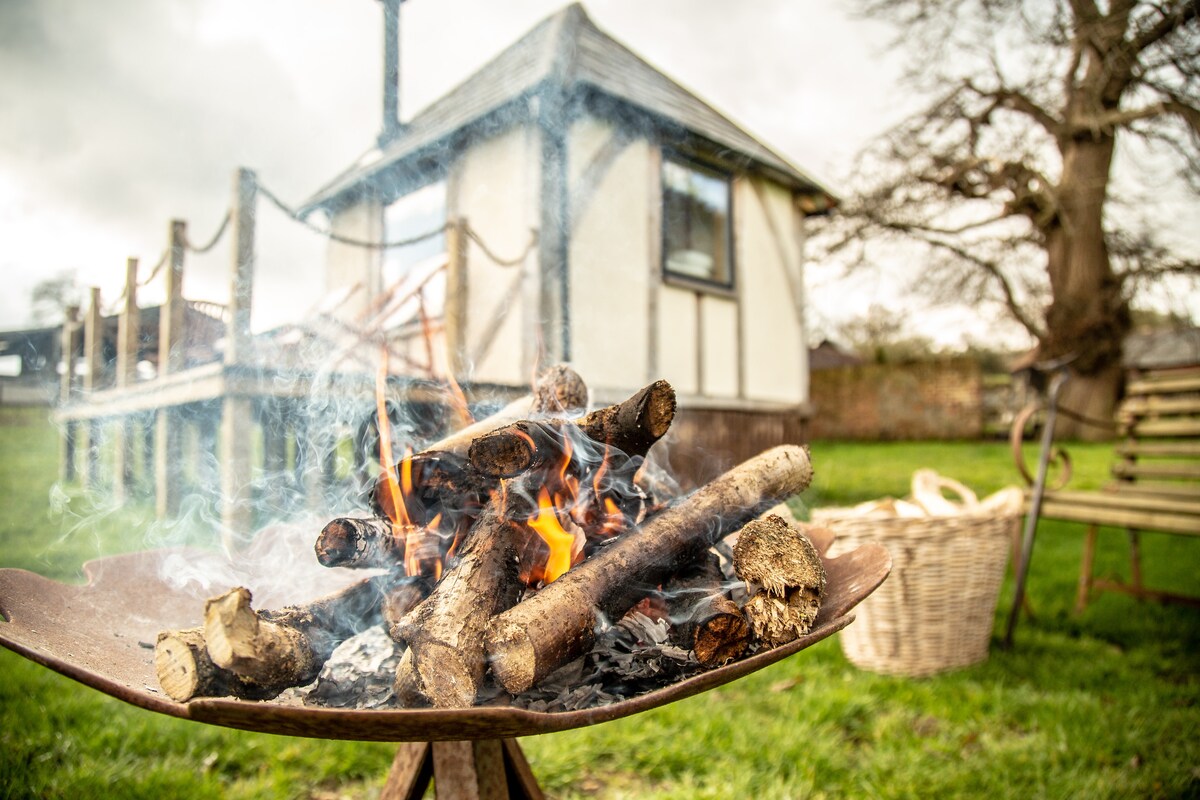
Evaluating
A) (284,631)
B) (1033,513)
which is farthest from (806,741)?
(284,631)

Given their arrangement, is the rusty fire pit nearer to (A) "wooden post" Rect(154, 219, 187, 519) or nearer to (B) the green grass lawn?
(B) the green grass lawn

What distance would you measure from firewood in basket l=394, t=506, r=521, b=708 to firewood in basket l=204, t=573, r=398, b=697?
0.59 ft

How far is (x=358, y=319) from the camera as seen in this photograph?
5621mm

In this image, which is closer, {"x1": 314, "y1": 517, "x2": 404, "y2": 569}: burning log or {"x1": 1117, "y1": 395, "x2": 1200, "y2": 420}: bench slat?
{"x1": 314, "y1": 517, "x2": 404, "y2": 569}: burning log

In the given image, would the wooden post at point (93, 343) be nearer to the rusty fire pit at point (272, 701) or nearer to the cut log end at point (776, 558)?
the rusty fire pit at point (272, 701)

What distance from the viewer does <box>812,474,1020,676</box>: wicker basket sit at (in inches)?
112

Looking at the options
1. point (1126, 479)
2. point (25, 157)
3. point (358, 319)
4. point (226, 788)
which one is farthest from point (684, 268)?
point (226, 788)

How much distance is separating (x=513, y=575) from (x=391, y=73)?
4.16 metres

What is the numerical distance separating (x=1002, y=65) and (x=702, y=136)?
23.6ft

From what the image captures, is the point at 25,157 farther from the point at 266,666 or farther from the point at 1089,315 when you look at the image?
the point at 1089,315

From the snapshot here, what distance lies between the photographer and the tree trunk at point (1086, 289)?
11297 millimetres

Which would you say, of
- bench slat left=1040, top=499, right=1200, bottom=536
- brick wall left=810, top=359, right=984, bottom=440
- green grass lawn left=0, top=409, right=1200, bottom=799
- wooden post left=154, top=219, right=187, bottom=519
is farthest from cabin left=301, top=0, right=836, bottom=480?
brick wall left=810, top=359, right=984, bottom=440

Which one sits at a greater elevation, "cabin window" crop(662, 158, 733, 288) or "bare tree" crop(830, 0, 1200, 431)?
"bare tree" crop(830, 0, 1200, 431)

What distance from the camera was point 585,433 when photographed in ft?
4.57
